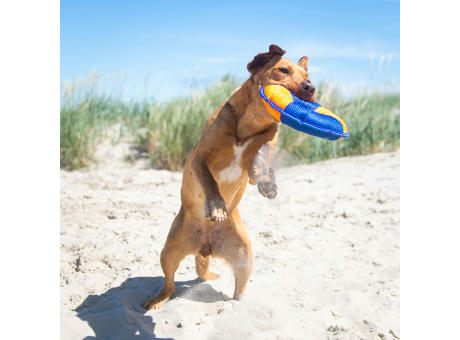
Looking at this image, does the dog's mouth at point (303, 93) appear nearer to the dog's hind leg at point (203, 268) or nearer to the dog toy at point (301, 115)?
the dog toy at point (301, 115)

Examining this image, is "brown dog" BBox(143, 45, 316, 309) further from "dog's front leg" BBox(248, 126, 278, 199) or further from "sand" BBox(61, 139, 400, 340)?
"sand" BBox(61, 139, 400, 340)

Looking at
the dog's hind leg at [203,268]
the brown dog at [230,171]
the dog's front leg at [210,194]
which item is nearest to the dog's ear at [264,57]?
the brown dog at [230,171]

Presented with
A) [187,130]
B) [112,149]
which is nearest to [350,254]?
[187,130]

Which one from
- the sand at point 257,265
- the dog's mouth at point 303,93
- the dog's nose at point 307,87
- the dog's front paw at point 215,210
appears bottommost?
the sand at point 257,265

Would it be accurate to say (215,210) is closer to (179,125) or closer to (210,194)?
(210,194)

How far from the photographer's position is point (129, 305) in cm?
310

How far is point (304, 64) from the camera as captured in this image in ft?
8.49

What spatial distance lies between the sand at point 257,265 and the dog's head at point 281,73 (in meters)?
1.60

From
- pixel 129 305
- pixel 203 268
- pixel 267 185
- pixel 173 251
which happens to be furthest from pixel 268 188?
pixel 129 305

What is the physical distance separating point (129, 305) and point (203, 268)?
66cm

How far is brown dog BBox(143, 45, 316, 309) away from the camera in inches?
97.3

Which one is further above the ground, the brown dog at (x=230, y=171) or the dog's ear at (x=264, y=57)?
the dog's ear at (x=264, y=57)

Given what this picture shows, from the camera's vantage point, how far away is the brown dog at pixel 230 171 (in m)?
2.47

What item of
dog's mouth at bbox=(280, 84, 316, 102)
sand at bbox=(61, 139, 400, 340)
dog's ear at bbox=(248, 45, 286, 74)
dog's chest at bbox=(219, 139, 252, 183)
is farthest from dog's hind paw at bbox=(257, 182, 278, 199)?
sand at bbox=(61, 139, 400, 340)
